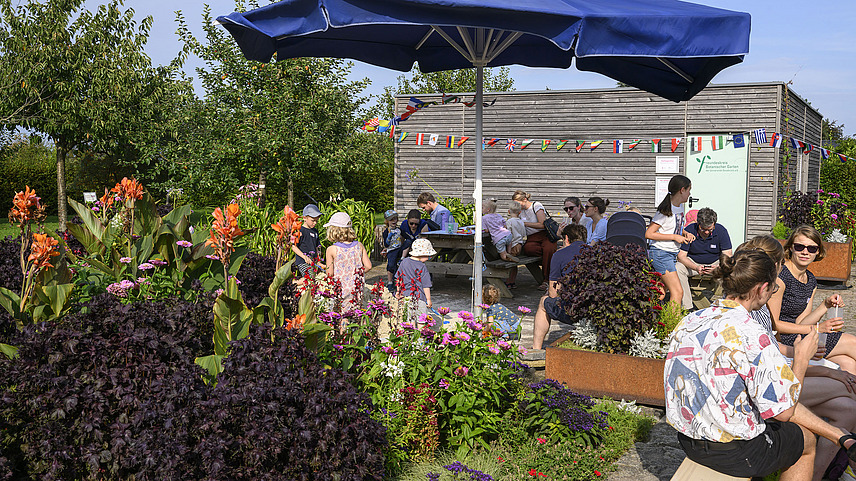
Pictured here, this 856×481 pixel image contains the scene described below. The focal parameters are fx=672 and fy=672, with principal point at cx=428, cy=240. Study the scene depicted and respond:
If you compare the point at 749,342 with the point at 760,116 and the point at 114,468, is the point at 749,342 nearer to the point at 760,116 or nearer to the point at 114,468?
the point at 114,468

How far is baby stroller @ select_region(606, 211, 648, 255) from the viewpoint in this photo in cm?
659

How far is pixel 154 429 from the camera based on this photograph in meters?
2.84

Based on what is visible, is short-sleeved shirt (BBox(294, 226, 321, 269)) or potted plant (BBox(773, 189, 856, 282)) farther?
potted plant (BBox(773, 189, 856, 282))

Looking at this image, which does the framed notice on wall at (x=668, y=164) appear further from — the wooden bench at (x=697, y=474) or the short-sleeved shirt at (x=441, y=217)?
the wooden bench at (x=697, y=474)

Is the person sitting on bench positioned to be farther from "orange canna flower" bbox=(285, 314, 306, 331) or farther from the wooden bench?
"orange canna flower" bbox=(285, 314, 306, 331)

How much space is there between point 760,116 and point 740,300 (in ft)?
37.3

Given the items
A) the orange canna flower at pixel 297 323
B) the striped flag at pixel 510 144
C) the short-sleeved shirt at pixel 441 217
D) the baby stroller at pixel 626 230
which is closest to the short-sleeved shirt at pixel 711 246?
the baby stroller at pixel 626 230

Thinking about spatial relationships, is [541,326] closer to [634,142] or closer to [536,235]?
[536,235]

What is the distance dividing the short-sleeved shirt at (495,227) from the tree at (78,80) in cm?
836

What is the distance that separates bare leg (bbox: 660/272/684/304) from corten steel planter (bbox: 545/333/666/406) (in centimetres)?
219

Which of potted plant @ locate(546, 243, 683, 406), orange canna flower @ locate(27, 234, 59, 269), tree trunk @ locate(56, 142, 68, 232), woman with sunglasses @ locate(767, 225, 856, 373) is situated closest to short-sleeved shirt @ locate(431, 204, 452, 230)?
potted plant @ locate(546, 243, 683, 406)

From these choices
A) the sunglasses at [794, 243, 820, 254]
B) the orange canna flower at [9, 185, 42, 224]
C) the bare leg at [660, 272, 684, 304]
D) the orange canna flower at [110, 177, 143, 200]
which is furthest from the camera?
the bare leg at [660, 272, 684, 304]

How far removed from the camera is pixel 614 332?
5.01 meters

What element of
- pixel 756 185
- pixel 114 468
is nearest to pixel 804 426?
pixel 114 468
